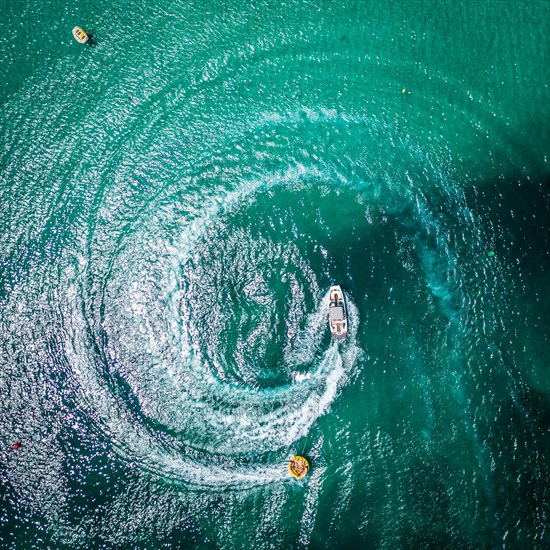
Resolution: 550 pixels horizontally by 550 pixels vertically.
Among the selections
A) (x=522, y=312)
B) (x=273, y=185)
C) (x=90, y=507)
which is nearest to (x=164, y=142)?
(x=273, y=185)

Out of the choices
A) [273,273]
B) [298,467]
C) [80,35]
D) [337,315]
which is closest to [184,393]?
[298,467]

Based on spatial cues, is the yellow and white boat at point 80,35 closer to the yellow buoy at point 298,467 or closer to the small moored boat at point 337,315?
the small moored boat at point 337,315

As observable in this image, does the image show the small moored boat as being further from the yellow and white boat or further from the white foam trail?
the yellow and white boat

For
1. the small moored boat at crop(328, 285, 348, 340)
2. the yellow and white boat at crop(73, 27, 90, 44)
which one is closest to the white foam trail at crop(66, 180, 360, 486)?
the small moored boat at crop(328, 285, 348, 340)

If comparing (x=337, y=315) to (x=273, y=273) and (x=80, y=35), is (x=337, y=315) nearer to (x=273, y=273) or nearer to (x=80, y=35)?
(x=273, y=273)

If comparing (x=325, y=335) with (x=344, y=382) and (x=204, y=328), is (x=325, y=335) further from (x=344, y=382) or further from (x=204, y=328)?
(x=204, y=328)

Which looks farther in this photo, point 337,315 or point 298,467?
point 337,315

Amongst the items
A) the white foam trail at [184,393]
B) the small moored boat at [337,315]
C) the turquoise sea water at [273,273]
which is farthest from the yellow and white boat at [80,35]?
the small moored boat at [337,315]

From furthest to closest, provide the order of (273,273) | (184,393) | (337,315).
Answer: (273,273), (184,393), (337,315)
